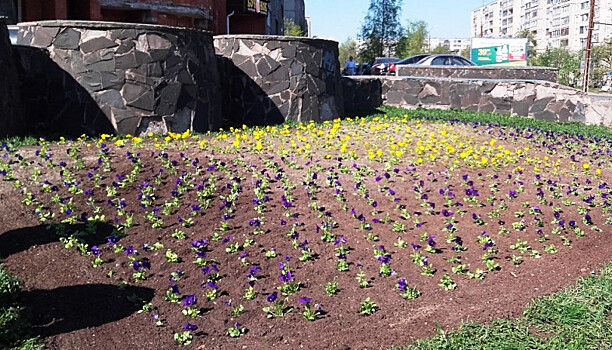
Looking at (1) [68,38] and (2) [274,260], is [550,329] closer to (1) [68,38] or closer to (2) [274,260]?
(2) [274,260]

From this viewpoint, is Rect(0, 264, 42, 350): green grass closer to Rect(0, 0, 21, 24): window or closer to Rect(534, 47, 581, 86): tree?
Rect(0, 0, 21, 24): window

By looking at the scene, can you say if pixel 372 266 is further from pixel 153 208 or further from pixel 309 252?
pixel 153 208

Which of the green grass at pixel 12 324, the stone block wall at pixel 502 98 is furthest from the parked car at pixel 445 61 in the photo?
the green grass at pixel 12 324

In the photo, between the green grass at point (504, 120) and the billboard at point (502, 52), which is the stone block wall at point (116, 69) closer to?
the green grass at point (504, 120)

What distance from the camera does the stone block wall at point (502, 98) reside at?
14.5 metres

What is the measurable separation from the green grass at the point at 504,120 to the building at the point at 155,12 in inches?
324

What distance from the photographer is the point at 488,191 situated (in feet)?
23.4

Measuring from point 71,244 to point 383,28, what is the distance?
4334 centimetres

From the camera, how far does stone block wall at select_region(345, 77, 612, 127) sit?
1453cm

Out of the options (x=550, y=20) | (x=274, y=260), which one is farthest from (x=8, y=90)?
(x=550, y=20)

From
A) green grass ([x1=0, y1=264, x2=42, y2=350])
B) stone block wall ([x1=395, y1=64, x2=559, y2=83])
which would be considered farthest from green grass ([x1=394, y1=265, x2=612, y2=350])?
stone block wall ([x1=395, y1=64, x2=559, y2=83])

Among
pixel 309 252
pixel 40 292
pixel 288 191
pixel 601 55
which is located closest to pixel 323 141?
pixel 288 191

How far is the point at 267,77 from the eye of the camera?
11.8 metres

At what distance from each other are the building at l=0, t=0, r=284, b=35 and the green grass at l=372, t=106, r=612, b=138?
822 cm
